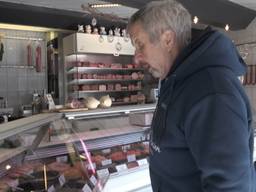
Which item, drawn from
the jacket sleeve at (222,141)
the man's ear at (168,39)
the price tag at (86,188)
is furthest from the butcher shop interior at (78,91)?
the jacket sleeve at (222,141)

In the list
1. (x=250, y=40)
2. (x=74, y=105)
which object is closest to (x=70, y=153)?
(x=74, y=105)

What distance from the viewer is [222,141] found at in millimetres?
934

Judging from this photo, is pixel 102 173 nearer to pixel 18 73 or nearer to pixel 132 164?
pixel 132 164

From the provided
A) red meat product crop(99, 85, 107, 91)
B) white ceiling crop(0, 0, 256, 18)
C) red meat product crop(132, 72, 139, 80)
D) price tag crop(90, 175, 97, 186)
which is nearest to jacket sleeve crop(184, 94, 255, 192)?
price tag crop(90, 175, 97, 186)

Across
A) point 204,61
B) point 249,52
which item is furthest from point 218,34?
point 249,52

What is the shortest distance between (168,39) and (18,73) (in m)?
7.11

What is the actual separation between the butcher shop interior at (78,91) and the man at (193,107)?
139mm

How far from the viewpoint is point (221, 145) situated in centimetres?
93

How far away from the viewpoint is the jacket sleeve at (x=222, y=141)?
936mm

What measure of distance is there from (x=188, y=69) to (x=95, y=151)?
2014 millimetres

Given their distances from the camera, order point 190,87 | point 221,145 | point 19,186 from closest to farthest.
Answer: point 221,145
point 190,87
point 19,186

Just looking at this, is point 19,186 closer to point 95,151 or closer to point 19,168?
point 19,168

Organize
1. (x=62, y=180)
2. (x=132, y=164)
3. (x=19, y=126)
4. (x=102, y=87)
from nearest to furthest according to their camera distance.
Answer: (x=19, y=126) → (x=62, y=180) → (x=132, y=164) → (x=102, y=87)

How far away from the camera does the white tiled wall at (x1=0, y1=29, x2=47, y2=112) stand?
24.7 ft
